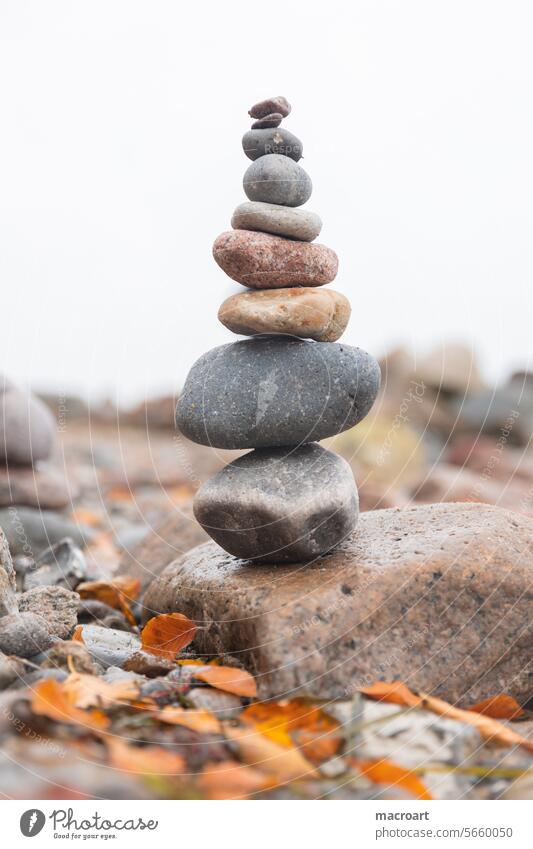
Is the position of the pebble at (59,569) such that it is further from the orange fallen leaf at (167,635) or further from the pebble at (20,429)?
the pebble at (20,429)

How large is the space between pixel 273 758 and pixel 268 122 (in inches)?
126

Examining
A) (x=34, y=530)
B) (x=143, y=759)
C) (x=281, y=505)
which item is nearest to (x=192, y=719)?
(x=143, y=759)

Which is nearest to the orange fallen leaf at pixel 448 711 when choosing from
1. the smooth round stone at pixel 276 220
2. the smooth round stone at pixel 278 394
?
the smooth round stone at pixel 278 394

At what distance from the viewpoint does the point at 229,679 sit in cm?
380

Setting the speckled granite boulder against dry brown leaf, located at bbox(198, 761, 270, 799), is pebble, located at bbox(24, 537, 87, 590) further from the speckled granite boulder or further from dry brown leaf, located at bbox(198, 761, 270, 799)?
dry brown leaf, located at bbox(198, 761, 270, 799)

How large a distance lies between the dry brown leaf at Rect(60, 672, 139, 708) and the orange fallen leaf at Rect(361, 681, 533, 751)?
3.51ft

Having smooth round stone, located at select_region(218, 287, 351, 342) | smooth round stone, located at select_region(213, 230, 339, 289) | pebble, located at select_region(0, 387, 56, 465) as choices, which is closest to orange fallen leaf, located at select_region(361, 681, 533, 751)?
smooth round stone, located at select_region(218, 287, 351, 342)

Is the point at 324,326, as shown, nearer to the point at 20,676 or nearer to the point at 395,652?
the point at 395,652

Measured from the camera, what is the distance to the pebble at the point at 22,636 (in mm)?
3871

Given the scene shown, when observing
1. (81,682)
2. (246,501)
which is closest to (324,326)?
(246,501)

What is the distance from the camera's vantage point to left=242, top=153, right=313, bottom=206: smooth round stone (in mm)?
4477

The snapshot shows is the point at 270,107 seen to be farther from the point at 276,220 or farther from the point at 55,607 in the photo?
the point at 55,607

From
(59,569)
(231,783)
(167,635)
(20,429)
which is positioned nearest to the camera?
(231,783)

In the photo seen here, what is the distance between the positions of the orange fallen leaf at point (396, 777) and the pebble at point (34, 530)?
440 cm
